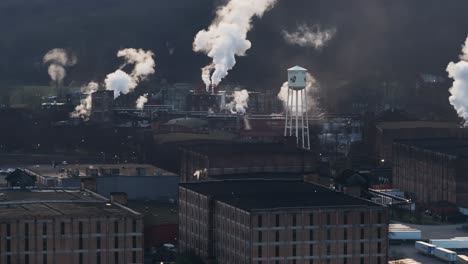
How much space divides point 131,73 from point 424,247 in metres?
69.2

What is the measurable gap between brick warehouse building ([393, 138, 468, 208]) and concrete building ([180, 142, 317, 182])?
248 inches

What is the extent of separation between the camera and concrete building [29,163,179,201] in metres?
81.8

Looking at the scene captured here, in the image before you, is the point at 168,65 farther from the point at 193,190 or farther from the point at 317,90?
the point at 193,190

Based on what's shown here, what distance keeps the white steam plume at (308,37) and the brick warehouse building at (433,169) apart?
50.4 m

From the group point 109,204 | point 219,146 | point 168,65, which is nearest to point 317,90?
point 168,65

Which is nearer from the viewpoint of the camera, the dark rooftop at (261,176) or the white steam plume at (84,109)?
the dark rooftop at (261,176)

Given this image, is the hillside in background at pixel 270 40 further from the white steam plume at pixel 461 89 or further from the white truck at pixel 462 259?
the white truck at pixel 462 259

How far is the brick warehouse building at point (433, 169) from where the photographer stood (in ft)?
281

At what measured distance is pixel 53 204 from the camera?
64.4 meters

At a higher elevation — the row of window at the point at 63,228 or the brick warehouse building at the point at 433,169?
the brick warehouse building at the point at 433,169

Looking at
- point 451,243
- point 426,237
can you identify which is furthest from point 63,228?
point 426,237

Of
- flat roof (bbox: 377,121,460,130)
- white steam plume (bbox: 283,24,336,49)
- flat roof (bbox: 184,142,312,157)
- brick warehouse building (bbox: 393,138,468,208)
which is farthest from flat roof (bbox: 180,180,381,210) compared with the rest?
white steam plume (bbox: 283,24,336,49)

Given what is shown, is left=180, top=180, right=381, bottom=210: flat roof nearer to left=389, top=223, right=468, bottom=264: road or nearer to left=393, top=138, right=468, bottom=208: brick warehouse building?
left=389, top=223, right=468, bottom=264: road

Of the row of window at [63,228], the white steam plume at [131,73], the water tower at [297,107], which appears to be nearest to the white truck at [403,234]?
the row of window at [63,228]
